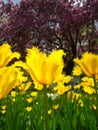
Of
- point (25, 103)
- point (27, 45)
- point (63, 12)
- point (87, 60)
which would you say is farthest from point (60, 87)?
point (27, 45)

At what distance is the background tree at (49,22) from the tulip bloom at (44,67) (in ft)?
56.5

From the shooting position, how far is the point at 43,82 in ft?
5.93

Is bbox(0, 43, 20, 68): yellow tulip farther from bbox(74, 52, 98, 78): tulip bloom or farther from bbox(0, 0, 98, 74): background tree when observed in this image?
bbox(0, 0, 98, 74): background tree

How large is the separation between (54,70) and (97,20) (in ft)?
60.0

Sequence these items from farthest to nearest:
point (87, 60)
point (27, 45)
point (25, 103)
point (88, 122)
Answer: point (27, 45) < point (25, 103) < point (88, 122) < point (87, 60)

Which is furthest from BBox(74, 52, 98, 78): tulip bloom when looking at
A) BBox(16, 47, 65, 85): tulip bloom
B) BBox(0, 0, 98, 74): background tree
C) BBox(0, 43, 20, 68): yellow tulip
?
BBox(0, 0, 98, 74): background tree

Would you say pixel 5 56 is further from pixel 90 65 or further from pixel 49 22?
pixel 49 22

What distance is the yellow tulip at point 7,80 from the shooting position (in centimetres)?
179

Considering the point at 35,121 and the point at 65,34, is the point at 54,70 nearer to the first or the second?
the point at 35,121

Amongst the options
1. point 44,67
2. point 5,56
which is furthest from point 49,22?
point 44,67

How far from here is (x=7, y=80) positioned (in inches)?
72.5

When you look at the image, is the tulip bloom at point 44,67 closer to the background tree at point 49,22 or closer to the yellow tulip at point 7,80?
the yellow tulip at point 7,80

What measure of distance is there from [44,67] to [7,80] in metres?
0.19

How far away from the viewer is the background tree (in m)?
19.4
